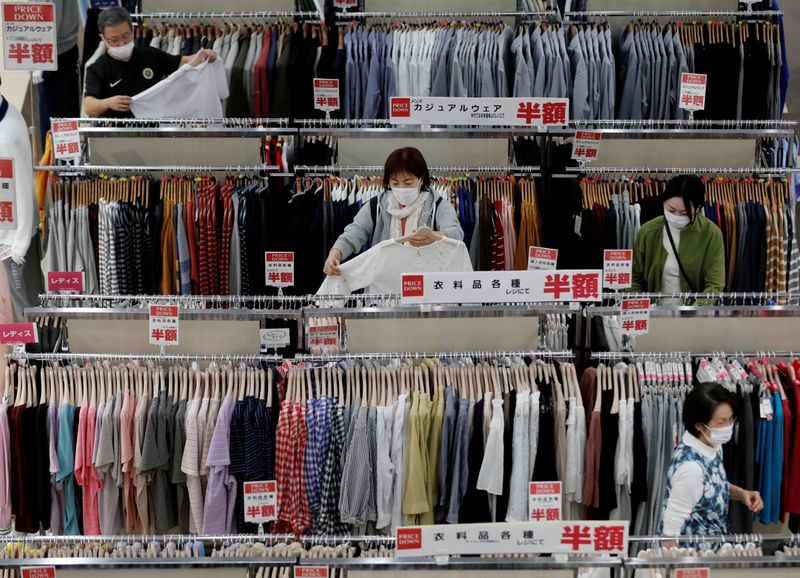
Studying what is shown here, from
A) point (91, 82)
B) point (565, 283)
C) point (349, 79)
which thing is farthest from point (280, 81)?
point (565, 283)

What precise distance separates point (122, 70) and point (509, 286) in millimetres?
3475

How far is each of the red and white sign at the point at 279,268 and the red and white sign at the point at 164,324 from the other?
118cm

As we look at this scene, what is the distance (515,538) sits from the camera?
322 cm

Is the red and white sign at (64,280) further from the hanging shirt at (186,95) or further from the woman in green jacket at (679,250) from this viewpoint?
the woman in green jacket at (679,250)

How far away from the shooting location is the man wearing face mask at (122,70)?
614 centimetres

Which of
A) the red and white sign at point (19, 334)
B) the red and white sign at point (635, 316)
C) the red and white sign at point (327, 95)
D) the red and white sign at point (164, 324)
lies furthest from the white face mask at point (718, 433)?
the red and white sign at point (327, 95)

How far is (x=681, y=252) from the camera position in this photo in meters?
5.38

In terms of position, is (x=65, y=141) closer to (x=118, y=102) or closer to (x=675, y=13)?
(x=118, y=102)

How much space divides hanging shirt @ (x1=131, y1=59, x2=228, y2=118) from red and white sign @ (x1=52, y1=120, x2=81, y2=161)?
467 mm

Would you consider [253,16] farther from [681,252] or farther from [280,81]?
[681,252]

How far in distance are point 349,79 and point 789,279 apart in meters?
3.35

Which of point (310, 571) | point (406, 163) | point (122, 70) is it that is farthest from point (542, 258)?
point (122, 70)

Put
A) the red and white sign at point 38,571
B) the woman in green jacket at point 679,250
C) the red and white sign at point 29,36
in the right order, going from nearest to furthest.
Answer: the red and white sign at point 38,571
the red and white sign at point 29,36
the woman in green jacket at point 679,250

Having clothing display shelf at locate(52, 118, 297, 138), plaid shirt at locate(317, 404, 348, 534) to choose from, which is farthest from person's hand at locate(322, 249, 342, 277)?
clothing display shelf at locate(52, 118, 297, 138)
